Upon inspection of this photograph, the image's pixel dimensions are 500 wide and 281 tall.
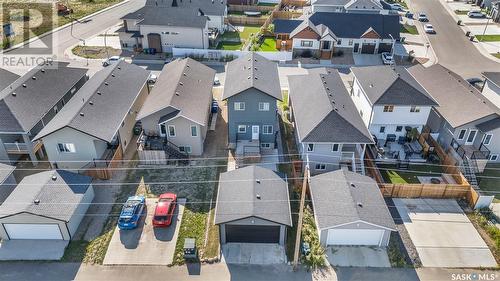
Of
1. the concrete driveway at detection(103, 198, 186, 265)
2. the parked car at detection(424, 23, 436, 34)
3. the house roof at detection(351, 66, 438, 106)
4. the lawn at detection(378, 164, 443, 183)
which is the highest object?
the house roof at detection(351, 66, 438, 106)

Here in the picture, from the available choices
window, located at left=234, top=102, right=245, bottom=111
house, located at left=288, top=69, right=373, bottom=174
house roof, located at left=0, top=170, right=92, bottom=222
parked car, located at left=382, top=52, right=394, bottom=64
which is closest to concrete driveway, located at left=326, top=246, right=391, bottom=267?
house, located at left=288, top=69, right=373, bottom=174

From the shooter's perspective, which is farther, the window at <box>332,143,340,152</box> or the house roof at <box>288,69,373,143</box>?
the window at <box>332,143,340,152</box>

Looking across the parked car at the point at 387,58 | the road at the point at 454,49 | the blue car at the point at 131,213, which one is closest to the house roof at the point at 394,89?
the parked car at the point at 387,58

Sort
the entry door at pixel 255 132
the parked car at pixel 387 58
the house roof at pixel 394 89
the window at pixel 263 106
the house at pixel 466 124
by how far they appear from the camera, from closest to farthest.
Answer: the house at pixel 466 124
the window at pixel 263 106
the house roof at pixel 394 89
the entry door at pixel 255 132
the parked car at pixel 387 58

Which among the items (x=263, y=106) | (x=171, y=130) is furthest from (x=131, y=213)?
(x=263, y=106)

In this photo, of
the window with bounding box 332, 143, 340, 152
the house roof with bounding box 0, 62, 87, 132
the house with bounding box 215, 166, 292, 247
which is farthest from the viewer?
the house roof with bounding box 0, 62, 87, 132

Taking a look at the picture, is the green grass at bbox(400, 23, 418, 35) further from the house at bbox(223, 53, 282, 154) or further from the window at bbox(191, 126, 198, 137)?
the window at bbox(191, 126, 198, 137)

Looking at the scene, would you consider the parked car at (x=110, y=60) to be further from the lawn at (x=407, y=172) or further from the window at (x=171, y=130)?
the lawn at (x=407, y=172)

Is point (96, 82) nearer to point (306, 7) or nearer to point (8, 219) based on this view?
point (8, 219)
